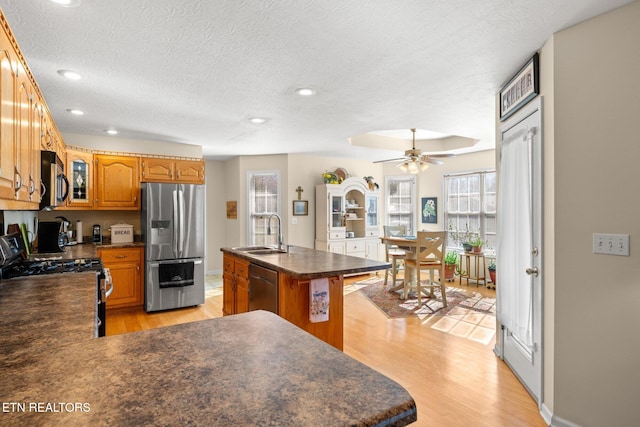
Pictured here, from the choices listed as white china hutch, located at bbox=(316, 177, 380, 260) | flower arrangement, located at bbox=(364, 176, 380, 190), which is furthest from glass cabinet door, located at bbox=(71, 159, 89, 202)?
flower arrangement, located at bbox=(364, 176, 380, 190)

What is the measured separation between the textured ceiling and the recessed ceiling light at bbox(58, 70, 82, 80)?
60 millimetres

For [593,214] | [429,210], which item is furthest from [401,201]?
[593,214]

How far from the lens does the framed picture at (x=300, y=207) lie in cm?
659

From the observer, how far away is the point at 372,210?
7.20m

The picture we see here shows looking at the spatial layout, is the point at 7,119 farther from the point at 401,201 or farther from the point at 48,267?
the point at 401,201

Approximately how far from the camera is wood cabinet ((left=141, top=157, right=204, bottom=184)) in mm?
4801

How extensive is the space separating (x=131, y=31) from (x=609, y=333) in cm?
313

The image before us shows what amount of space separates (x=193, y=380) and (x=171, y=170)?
181 inches

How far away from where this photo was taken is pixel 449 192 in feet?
22.2

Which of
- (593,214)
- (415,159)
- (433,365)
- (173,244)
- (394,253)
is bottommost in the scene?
(433,365)

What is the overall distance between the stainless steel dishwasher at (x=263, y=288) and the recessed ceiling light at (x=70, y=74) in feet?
6.53

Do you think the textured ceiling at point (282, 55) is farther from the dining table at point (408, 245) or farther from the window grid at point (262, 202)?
the window grid at point (262, 202)

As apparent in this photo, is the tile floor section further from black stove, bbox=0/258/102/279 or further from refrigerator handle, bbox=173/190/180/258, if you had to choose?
black stove, bbox=0/258/102/279

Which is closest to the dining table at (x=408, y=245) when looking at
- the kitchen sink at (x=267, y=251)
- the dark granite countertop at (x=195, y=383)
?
the kitchen sink at (x=267, y=251)
